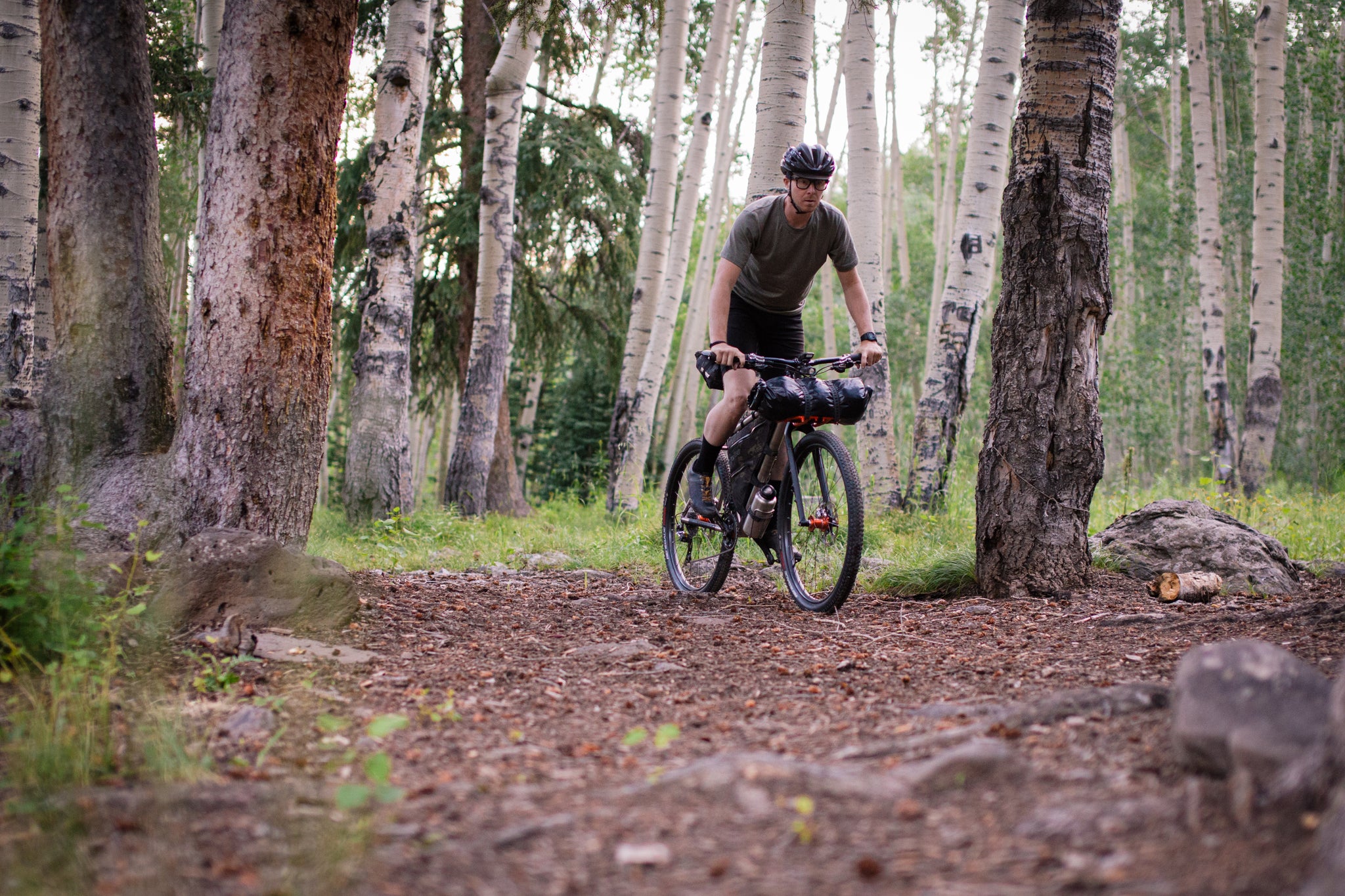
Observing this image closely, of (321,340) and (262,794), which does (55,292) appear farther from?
(262,794)

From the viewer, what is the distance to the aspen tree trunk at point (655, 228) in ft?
36.0

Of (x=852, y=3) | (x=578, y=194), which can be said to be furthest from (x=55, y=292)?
(x=578, y=194)

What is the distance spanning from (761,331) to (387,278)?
14.7 ft

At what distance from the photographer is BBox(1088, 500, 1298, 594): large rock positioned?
4.81m

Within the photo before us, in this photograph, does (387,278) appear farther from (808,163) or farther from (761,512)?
(808,163)

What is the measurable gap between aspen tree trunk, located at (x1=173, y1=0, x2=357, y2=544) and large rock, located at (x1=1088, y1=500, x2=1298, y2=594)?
14.5ft

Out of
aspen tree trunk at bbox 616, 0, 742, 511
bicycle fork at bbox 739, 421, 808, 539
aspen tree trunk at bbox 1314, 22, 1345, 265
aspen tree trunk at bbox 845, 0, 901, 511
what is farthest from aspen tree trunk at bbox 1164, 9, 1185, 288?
bicycle fork at bbox 739, 421, 808, 539

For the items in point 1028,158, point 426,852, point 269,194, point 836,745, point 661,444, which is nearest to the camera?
point 426,852

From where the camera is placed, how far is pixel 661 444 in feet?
73.0

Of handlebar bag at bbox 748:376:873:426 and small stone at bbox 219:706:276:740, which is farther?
handlebar bag at bbox 748:376:873:426

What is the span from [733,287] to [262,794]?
372 cm

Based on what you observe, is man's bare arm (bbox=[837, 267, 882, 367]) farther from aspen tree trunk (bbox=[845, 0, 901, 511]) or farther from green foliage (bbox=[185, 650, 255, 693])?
aspen tree trunk (bbox=[845, 0, 901, 511])

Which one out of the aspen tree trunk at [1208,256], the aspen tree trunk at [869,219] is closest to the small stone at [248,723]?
the aspen tree trunk at [869,219]

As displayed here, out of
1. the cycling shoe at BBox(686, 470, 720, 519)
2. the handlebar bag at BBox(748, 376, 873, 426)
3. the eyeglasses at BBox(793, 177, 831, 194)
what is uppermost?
the eyeglasses at BBox(793, 177, 831, 194)
